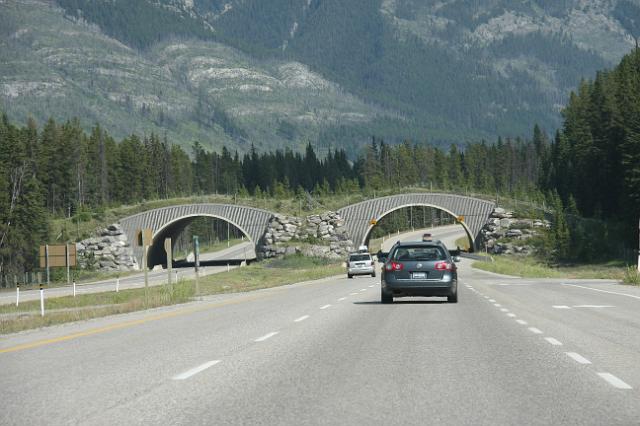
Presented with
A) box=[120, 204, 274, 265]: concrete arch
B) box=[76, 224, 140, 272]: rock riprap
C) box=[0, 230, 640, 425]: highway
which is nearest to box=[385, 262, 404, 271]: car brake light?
box=[0, 230, 640, 425]: highway

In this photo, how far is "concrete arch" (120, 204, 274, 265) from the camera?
101812mm

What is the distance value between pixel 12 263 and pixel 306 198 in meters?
34.1

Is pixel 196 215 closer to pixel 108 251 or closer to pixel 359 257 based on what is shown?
pixel 108 251

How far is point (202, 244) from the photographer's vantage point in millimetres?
176625

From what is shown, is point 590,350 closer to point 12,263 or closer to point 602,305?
point 602,305

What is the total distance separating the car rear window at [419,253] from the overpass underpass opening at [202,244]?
2939 inches

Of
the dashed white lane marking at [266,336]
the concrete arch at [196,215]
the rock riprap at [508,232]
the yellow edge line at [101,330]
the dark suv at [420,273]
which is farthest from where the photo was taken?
the concrete arch at [196,215]

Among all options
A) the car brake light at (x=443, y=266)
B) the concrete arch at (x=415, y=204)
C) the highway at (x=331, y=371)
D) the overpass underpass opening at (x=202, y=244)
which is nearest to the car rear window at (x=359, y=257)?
the car brake light at (x=443, y=266)

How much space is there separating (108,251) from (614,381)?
92959mm

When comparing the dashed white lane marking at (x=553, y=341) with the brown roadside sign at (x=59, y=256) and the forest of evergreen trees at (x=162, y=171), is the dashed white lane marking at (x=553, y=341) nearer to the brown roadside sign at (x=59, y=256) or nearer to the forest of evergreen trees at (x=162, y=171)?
the brown roadside sign at (x=59, y=256)

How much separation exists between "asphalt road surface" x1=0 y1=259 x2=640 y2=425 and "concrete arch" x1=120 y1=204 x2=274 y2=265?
81542 millimetres

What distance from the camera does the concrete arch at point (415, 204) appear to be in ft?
339

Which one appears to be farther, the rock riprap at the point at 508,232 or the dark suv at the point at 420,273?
the rock riprap at the point at 508,232

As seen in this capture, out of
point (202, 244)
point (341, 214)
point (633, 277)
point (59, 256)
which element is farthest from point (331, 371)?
point (202, 244)
